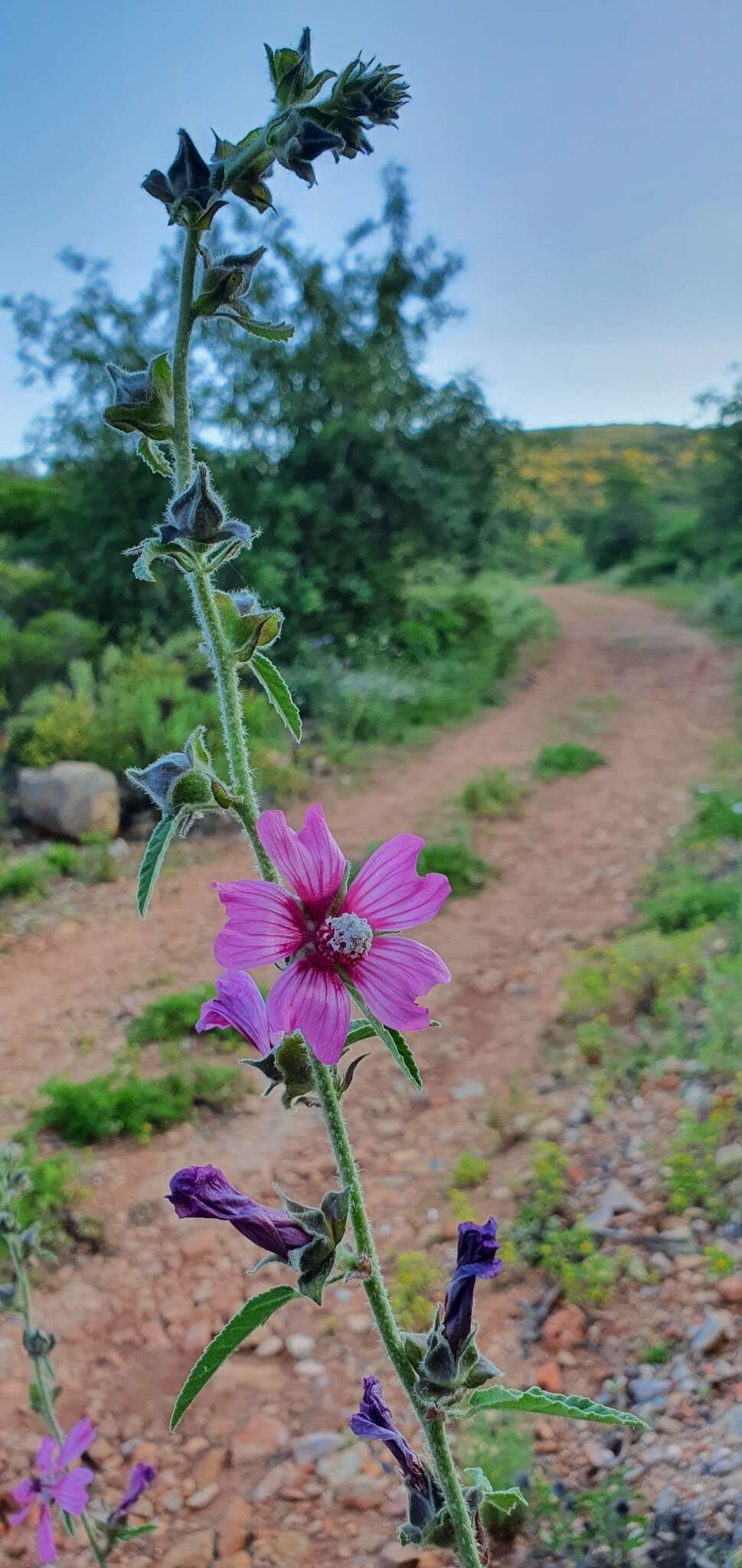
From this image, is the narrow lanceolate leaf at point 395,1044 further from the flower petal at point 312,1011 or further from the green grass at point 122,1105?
the green grass at point 122,1105

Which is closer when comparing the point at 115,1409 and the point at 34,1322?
the point at 115,1409

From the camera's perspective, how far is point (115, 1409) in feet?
10.1

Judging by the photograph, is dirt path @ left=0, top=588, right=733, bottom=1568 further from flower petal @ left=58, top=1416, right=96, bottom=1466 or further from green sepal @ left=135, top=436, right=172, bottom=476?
green sepal @ left=135, top=436, right=172, bottom=476

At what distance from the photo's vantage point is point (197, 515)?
1294mm

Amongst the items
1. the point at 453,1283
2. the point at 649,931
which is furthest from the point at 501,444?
the point at 453,1283

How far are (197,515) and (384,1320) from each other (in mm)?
1036

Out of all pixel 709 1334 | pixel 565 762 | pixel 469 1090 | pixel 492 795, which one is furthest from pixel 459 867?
pixel 709 1334

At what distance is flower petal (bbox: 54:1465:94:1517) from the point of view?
2.00 metres

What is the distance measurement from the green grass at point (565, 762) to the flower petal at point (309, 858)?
795 centimetres

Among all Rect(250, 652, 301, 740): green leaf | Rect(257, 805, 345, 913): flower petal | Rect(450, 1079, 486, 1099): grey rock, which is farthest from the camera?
Rect(450, 1079, 486, 1099): grey rock

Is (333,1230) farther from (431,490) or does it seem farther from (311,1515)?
(431,490)

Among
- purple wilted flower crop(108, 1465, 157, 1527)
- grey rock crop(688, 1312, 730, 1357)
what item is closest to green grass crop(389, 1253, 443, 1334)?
grey rock crop(688, 1312, 730, 1357)

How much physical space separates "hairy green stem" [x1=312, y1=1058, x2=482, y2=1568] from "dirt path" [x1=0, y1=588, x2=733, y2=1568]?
5.00 ft

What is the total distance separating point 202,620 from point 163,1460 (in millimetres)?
2670
